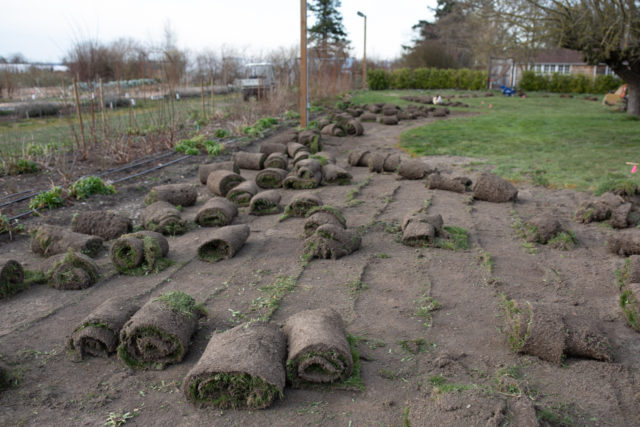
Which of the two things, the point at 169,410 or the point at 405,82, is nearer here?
the point at 169,410

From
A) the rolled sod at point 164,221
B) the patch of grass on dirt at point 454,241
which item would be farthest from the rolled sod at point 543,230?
the rolled sod at point 164,221

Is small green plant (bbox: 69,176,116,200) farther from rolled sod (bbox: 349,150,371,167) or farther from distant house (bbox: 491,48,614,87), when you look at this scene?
distant house (bbox: 491,48,614,87)

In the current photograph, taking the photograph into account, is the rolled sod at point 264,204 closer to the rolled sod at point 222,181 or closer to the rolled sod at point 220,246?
the rolled sod at point 222,181

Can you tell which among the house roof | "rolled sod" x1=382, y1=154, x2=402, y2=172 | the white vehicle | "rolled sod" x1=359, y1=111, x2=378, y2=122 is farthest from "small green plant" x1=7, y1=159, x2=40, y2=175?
the house roof

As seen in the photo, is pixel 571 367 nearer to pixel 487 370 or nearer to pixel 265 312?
pixel 487 370

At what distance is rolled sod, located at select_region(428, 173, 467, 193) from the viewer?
800cm

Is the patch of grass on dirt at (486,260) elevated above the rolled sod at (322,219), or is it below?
below

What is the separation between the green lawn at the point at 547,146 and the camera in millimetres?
8773

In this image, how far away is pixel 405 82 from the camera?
4425 cm

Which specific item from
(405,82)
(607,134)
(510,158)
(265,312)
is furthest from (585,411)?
(405,82)

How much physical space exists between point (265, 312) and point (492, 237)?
3.20 meters

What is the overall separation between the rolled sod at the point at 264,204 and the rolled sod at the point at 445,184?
2741 mm

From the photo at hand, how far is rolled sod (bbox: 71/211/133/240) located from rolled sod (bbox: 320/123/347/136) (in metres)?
9.30

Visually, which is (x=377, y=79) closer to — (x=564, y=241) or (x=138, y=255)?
(x=564, y=241)
